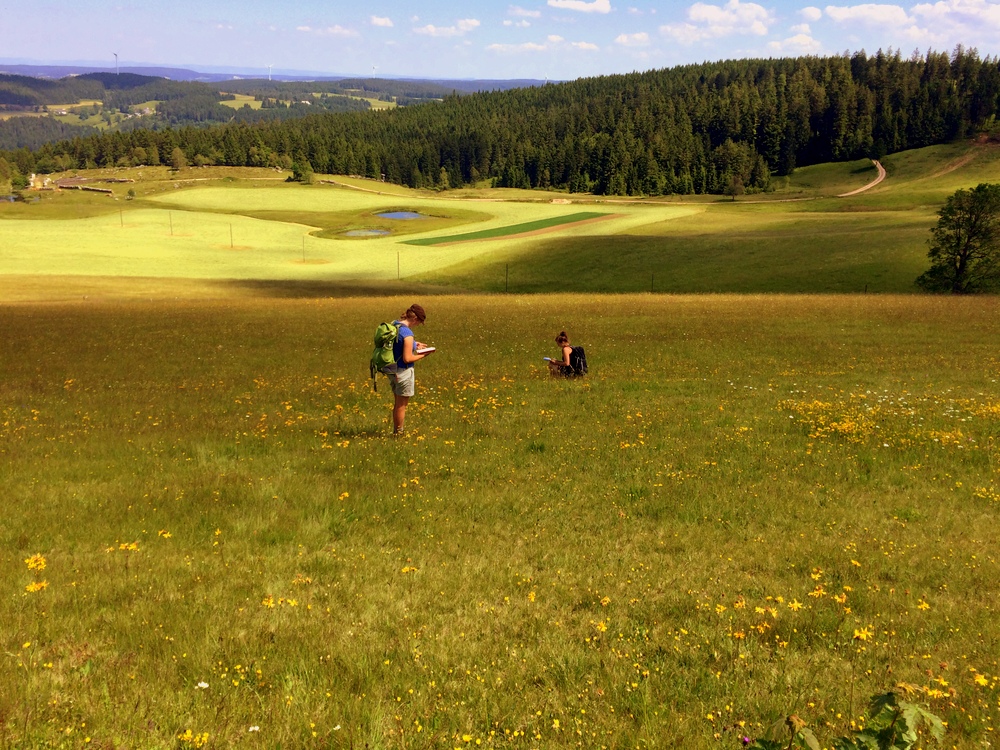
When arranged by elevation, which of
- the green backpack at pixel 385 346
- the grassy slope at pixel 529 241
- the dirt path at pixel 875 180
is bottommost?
the green backpack at pixel 385 346

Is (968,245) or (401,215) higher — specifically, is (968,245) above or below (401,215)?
below

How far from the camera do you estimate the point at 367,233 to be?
12256 cm

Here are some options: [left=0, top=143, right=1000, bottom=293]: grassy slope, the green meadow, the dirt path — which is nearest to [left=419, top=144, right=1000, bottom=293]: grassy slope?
[left=0, top=143, right=1000, bottom=293]: grassy slope

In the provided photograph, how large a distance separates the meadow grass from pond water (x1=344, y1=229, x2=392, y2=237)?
338 feet

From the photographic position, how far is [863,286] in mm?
58219

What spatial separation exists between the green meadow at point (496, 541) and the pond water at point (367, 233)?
9309 cm

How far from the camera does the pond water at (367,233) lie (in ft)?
396

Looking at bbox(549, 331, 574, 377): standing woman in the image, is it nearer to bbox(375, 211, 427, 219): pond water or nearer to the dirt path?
bbox(375, 211, 427, 219): pond water

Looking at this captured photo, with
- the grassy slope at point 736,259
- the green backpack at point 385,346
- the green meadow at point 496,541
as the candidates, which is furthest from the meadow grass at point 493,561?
the grassy slope at point 736,259

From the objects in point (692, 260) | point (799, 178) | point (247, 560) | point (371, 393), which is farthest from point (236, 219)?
point (799, 178)

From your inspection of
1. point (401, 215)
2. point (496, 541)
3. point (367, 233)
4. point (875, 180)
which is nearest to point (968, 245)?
point (496, 541)

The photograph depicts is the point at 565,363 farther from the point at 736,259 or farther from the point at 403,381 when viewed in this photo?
the point at 736,259

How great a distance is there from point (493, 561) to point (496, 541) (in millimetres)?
748

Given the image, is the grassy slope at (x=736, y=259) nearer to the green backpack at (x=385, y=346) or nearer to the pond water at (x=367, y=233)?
the pond water at (x=367, y=233)
